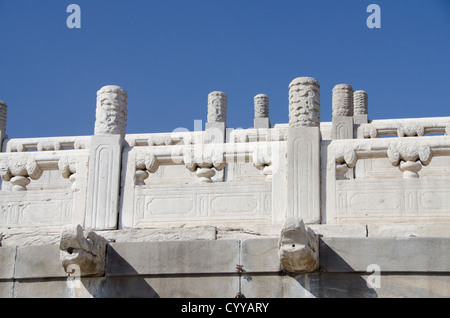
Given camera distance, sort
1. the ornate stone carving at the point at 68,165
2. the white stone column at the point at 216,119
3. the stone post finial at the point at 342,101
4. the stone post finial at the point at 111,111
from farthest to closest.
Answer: the stone post finial at the point at 342,101
the white stone column at the point at 216,119
the stone post finial at the point at 111,111
the ornate stone carving at the point at 68,165

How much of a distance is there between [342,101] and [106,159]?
801 centimetres

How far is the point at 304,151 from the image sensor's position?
396 inches

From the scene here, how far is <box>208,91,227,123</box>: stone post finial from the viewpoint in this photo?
719 inches

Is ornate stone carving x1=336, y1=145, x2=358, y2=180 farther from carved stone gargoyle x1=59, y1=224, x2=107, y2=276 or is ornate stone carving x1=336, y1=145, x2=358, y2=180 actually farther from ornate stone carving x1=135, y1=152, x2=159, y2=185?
carved stone gargoyle x1=59, y1=224, x2=107, y2=276

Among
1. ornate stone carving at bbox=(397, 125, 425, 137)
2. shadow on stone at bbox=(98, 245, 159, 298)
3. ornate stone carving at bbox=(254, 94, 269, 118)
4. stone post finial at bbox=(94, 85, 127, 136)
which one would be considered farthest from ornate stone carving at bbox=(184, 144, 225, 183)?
ornate stone carving at bbox=(254, 94, 269, 118)

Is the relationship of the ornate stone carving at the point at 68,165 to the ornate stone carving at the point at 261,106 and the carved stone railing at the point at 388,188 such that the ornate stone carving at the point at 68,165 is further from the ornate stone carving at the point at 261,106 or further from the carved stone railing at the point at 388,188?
the ornate stone carving at the point at 261,106

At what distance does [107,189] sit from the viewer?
408 inches

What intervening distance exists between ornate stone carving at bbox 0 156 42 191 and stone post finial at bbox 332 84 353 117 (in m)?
7.97

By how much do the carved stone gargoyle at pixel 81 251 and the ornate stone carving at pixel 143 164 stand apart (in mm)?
1088

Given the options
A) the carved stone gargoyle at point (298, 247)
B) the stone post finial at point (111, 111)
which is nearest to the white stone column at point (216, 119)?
the stone post finial at point (111, 111)

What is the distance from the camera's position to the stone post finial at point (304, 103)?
34.0 feet
